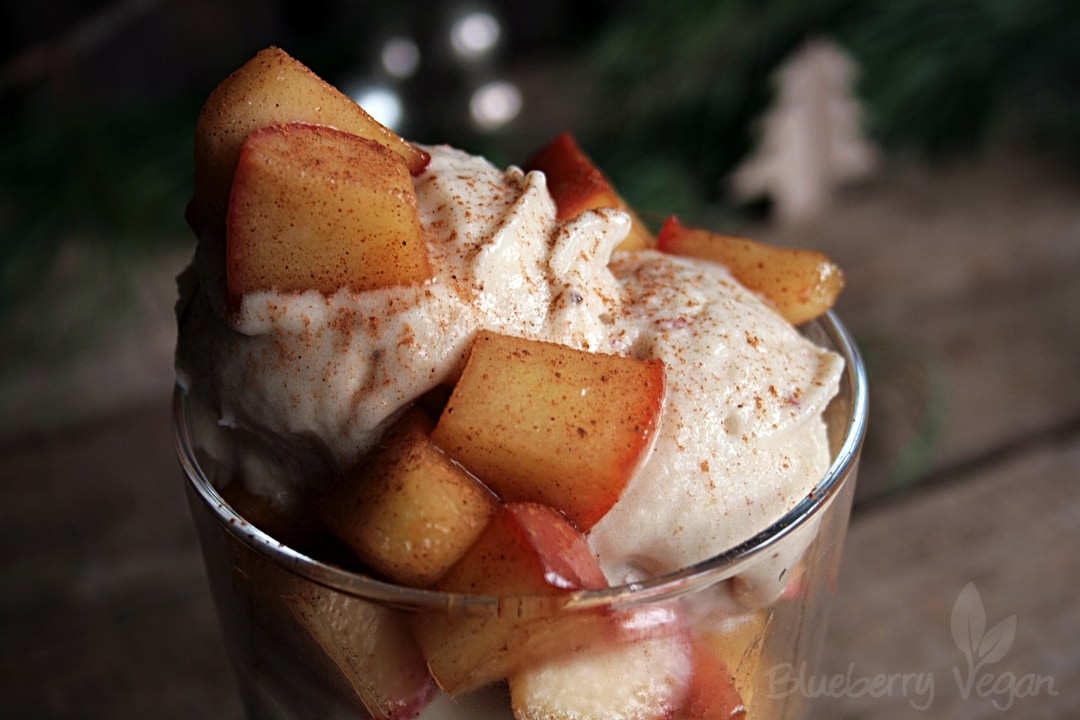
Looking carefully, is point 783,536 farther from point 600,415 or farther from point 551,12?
point 551,12

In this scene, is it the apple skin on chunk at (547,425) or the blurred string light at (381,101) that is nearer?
the apple skin on chunk at (547,425)

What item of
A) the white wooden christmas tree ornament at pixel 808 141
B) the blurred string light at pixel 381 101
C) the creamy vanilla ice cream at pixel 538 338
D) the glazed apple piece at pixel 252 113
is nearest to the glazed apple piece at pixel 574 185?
the creamy vanilla ice cream at pixel 538 338

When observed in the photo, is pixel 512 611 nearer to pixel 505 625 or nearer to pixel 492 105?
pixel 505 625

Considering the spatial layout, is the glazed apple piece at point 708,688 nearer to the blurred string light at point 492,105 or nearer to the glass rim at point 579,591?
the glass rim at point 579,591

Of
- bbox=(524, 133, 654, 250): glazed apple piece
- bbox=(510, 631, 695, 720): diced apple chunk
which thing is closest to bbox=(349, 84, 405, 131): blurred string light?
bbox=(524, 133, 654, 250): glazed apple piece

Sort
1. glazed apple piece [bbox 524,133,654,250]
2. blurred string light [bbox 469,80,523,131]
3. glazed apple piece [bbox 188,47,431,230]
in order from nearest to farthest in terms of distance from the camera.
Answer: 1. glazed apple piece [bbox 188,47,431,230]
2. glazed apple piece [bbox 524,133,654,250]
3. blurred string light [bbox 469,80,523,131]

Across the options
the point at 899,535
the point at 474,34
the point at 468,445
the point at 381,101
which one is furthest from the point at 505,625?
the point at 474,34

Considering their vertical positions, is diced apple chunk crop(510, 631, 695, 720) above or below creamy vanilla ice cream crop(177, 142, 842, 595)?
below

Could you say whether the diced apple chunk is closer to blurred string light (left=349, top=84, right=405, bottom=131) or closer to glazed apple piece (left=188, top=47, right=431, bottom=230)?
glazed apple piece (left=188, top=47, right=431, bottom=230)
